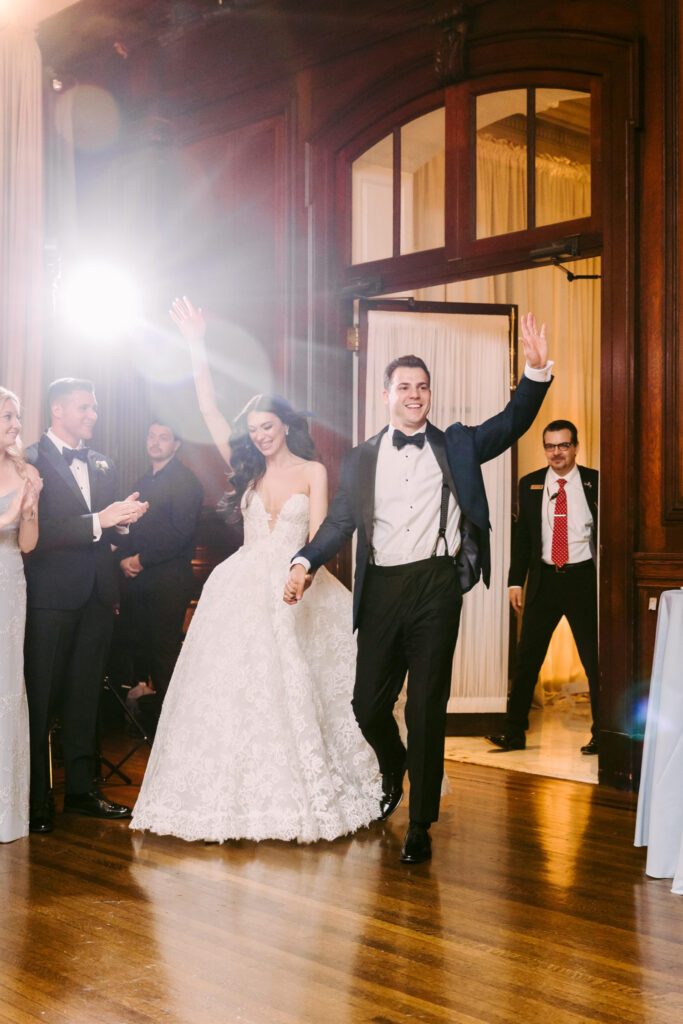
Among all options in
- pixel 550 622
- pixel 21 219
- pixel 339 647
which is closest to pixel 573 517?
pixel 550 622

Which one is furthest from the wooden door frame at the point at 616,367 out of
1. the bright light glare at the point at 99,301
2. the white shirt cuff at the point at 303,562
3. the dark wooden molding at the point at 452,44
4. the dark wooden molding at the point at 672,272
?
the bright light glare at the point at 99,301

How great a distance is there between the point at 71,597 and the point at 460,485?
1626 millimetres

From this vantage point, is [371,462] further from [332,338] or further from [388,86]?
[388,86]

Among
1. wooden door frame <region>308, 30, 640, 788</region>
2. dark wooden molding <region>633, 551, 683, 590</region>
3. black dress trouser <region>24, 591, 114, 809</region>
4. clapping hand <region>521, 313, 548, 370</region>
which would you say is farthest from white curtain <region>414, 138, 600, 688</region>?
black dress trouser <region>24, 591, 114, 809</region>

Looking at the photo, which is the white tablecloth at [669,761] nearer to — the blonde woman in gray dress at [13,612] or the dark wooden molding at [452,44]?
the blonde woman in gray dress at [13,612]

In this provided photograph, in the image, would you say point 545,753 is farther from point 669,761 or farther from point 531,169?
point 531,169

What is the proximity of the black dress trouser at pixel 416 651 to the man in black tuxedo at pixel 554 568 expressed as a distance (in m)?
2.18

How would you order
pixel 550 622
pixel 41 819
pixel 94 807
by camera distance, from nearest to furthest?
pixel 41 819, pixel 94 807, pixel 550 622

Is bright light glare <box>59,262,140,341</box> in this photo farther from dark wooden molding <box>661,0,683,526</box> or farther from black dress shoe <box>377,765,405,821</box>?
black dress shoe <box>377,765,405,821</box>

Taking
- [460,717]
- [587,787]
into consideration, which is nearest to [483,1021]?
[587,787]

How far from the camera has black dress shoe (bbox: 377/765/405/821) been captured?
4199 mm

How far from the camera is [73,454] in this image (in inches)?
173

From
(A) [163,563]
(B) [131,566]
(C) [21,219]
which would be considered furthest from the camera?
(C) [21,219]

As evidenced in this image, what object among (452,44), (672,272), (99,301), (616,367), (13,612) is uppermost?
(452,44)
